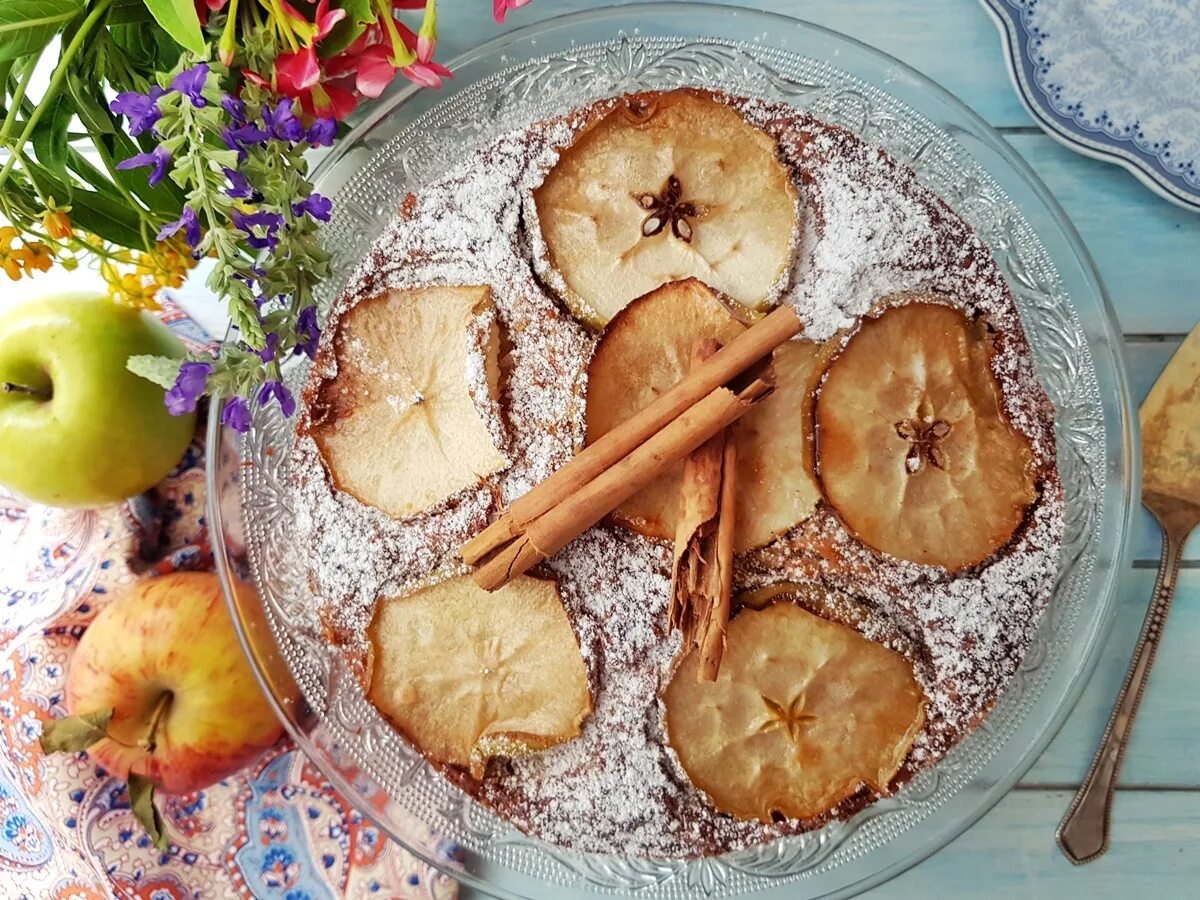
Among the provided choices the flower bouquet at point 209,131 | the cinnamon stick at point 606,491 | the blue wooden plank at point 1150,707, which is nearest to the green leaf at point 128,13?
the flower bouquet at point 209,131

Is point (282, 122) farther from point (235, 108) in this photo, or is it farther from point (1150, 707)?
point (1150, 707)

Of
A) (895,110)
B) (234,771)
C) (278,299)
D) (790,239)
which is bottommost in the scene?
(234,771)

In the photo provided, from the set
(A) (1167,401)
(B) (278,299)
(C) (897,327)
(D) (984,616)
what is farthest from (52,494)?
(A) (1167,401)

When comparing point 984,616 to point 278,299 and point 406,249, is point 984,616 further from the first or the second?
point 278,299

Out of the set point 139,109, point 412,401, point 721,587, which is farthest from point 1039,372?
point 139,109

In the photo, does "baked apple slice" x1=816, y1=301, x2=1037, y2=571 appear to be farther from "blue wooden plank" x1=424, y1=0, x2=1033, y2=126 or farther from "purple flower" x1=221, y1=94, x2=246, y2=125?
"purple flower" x1=221, y1=94, x2=246, y2=125

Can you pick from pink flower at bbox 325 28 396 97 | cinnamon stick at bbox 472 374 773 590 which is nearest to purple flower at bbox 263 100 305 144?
pink flower at bbox 325 28 396 97
